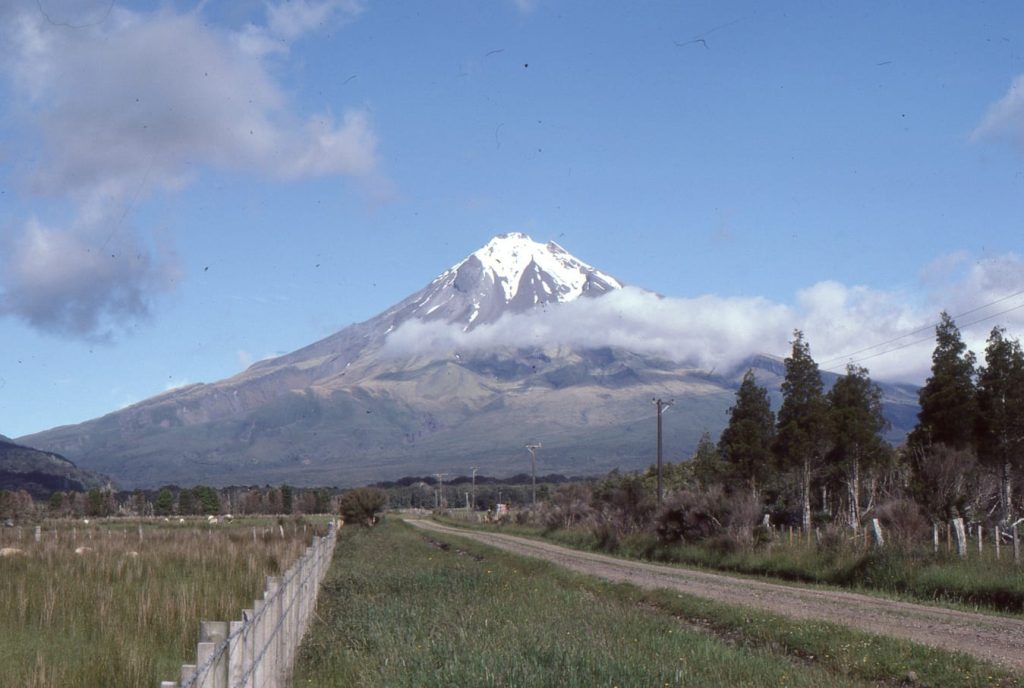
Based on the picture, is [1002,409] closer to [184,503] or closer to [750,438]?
[750,438]

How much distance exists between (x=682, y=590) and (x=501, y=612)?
866cm

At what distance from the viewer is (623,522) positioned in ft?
165

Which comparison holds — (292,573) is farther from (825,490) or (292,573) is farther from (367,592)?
(825,490)

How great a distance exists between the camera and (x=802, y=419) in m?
62.5

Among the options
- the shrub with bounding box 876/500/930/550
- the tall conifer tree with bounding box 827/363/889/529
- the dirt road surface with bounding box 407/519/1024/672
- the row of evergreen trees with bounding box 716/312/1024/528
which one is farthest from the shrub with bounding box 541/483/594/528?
the dirt road surface with bounding box 407/519/1024/672

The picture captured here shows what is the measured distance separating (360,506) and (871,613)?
64157 millimetres

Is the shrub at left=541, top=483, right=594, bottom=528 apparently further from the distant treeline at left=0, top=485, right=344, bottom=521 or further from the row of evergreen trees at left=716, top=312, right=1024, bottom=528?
the distant treeline at left=0, top=485, right=344, bottom=521

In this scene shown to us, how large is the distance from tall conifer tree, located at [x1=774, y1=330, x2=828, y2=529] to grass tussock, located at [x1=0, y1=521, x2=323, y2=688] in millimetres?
41557

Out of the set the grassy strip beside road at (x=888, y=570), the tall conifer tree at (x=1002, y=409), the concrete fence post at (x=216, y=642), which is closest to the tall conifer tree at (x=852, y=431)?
the tall conifer tree at (x=1002, y=409)

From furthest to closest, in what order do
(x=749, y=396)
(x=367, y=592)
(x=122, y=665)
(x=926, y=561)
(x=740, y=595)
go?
1. (x=749, y=396)
2. (x=926, y=561)
3. (x=740, y=595)
4. (x=367, y=592)
5. (x=122, y=665)

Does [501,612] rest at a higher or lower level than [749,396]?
lower

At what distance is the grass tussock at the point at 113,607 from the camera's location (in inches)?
417

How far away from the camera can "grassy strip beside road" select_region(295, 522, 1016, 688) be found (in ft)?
33.9

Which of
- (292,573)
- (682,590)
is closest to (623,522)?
(682,590)
